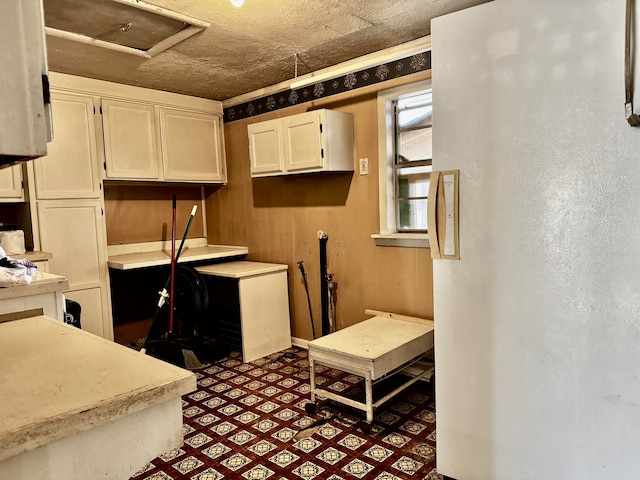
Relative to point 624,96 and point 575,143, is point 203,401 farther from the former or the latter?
point 624,96

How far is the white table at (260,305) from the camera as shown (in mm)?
3594

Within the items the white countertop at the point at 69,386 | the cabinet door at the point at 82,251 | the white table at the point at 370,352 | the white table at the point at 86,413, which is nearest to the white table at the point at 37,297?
the white countertop at the point at 69,386

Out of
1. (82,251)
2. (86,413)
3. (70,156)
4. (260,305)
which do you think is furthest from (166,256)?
(86,413)

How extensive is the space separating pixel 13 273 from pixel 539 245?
6.84 feet

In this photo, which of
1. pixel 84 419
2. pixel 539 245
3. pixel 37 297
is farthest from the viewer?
pixel 37 297

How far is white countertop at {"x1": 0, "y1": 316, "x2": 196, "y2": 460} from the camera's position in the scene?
728mm

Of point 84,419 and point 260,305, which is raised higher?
point 84,419

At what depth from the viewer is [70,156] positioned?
11.3 ft

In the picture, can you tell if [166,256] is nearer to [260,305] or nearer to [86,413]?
[260,305]

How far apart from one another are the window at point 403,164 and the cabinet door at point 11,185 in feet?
9.02

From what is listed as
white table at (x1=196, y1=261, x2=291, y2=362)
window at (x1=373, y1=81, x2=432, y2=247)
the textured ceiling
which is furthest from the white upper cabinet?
window at (x1=373, y1=81, x2=432, y2=247)

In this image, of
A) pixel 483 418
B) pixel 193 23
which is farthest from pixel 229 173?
pixel 483 418

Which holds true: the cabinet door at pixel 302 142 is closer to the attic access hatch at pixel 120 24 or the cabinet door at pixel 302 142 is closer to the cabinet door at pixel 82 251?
the attic access hatch at pixel 120 24

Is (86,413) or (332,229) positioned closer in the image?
(86,413)
